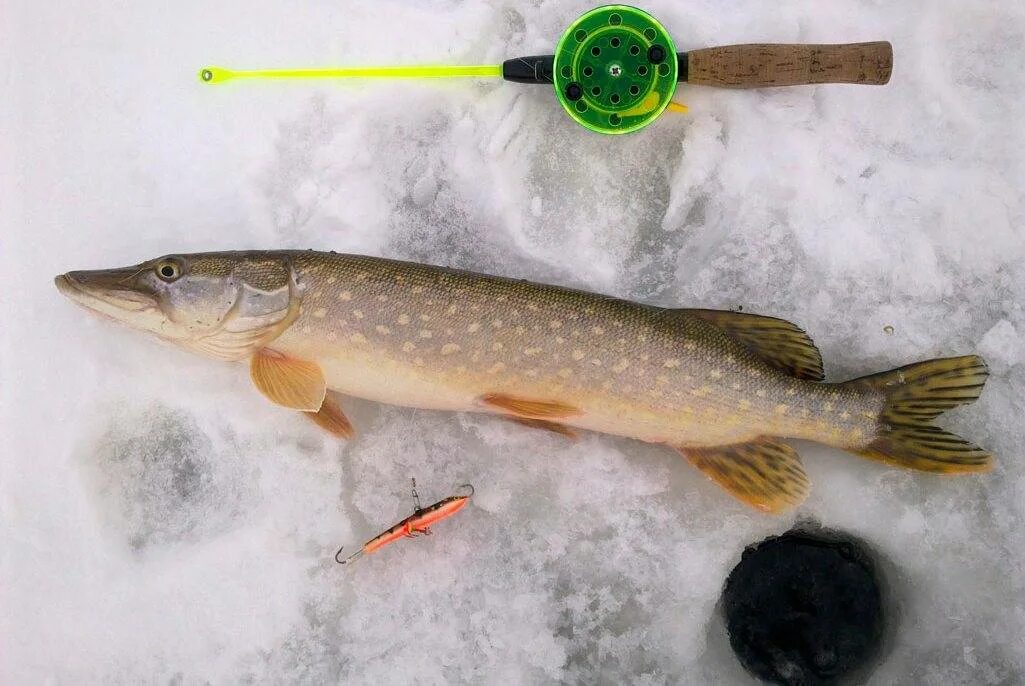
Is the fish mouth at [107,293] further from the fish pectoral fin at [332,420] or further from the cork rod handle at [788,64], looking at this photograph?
the cork rod handle at [788,64]

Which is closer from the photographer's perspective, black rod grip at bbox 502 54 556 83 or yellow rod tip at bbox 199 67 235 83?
black rod grip at bbox 502 54 556 83

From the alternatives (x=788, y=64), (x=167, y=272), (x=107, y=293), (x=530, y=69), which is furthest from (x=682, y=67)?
(x=107, y=293)

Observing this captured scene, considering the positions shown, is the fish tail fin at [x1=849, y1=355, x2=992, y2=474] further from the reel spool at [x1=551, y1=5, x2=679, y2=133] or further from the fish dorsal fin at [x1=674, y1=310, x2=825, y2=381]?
the reel spool at [x1=551, y1=5, x2=679, y2=133]

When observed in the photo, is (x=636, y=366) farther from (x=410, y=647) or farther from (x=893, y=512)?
(x=410, y=647)

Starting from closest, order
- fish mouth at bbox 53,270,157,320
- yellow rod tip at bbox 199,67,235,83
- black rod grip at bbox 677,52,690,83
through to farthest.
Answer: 1. fish mouth at bbox 53,270,157,320
2. black rod grip at bbox 677,52,690,83
3. yellow rod tip at bbox 199,67,235,83

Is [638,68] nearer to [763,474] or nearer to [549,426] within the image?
[549,426]

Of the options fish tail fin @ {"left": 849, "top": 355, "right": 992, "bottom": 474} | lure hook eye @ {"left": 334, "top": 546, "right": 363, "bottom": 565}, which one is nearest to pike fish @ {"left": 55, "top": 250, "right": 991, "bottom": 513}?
fish tail fin @ {"left": 849, "top": 355, "right": 992, "bottom": 474}

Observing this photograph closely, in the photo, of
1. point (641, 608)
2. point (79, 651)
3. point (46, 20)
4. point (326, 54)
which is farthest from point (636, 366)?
point (46, 20)
